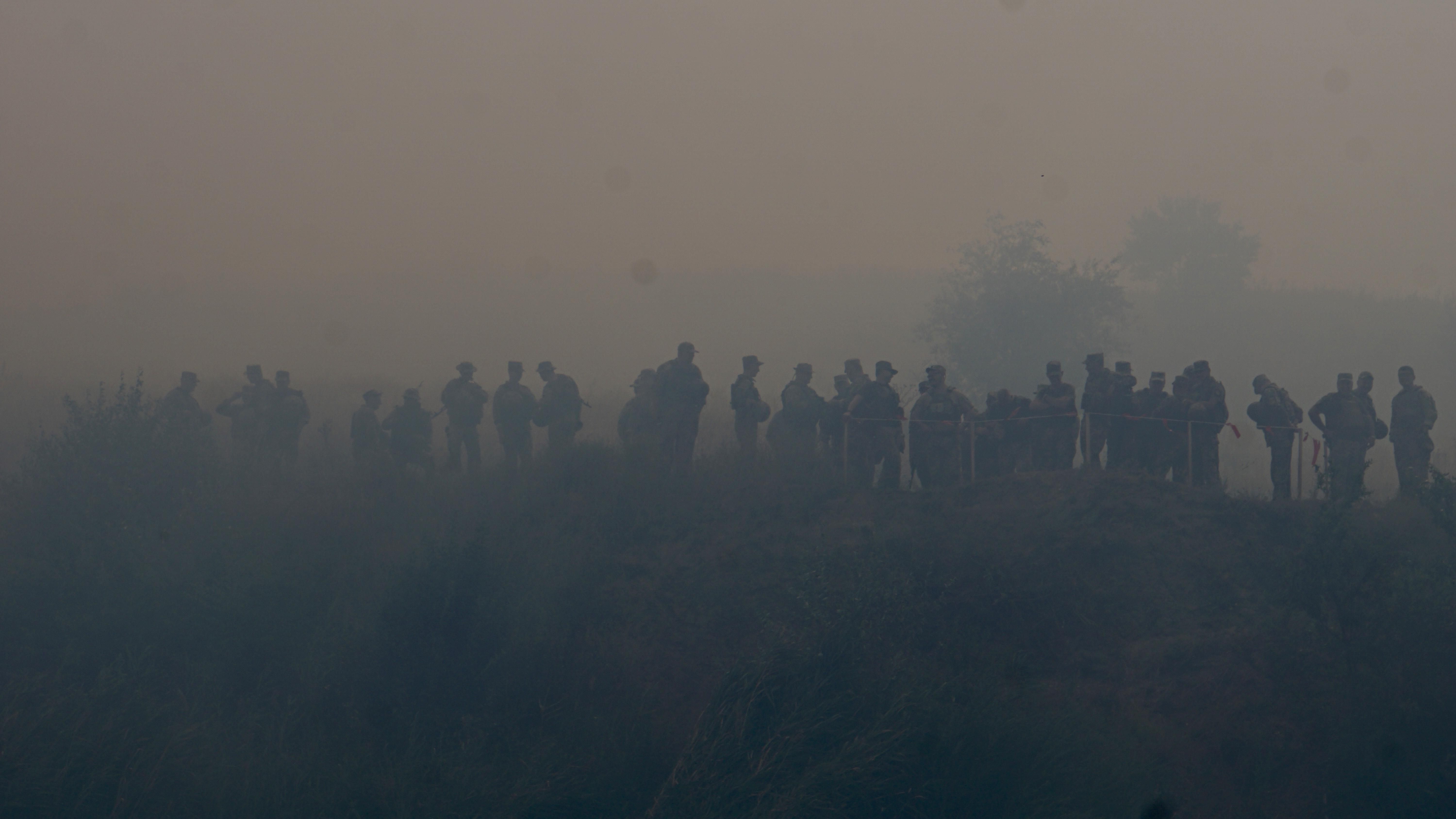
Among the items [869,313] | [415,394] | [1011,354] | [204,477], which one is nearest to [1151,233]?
[869,313]

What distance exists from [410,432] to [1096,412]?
419 inches

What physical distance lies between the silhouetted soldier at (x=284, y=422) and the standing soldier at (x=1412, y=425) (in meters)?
16.5

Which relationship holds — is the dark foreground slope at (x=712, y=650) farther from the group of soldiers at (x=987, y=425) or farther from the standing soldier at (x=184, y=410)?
the standing soldier at (x=184, y=410)

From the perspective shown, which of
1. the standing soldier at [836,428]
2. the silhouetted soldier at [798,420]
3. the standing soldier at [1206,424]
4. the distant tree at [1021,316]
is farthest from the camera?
the distant tree at [1021,316]

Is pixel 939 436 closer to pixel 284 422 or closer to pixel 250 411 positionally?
pixel 284 422

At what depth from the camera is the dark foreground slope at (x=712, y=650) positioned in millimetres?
7453

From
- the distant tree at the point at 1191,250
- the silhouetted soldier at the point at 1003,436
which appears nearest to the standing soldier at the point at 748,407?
the silhouetted soldier at the point at 1003,436

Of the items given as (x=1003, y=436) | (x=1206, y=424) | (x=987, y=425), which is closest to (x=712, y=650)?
(x=987, y=425)

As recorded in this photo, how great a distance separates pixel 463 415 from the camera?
16953 millimetres

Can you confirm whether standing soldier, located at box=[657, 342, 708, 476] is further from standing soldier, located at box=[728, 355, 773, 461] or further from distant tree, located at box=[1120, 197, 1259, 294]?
distant tree, located at box=[1120, 197, 1259, 294]

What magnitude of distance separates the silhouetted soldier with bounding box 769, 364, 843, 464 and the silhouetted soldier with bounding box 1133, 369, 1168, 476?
420 cm

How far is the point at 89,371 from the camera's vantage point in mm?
32469

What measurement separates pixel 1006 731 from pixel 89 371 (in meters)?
33.4

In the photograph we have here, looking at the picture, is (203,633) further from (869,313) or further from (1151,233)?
(1151,233)
